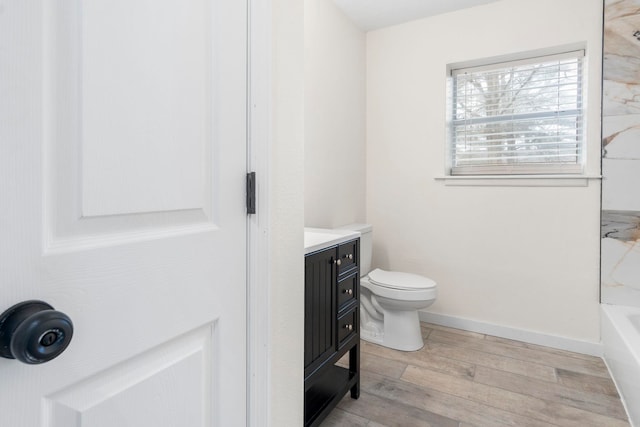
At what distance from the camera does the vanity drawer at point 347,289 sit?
1710 mm

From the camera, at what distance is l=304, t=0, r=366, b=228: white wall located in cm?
233

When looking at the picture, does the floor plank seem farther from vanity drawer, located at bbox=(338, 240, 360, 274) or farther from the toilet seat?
vanity drawer, located at bbox=(338, 240, 360, 274)

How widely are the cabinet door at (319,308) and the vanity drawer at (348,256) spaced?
9cm

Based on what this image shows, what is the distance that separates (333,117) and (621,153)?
6.10ft

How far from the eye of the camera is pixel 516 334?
2557 millimetres

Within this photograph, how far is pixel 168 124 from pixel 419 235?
2535 mm

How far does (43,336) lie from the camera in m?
0.43

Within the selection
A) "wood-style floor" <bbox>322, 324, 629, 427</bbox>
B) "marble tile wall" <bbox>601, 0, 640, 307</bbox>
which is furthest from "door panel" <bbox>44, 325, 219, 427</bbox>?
"marble tile wall" <bbox>601, 0, 640, 307</bbox>

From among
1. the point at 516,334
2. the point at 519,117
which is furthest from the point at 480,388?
the point at 519,117

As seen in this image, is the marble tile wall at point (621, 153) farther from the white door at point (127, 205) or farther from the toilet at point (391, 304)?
the white door at point (127, 205)

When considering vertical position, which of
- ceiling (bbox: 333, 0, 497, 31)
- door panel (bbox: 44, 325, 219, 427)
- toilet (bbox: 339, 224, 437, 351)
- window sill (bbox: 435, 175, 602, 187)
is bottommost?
toilet (bbox: 339, 224, 437, 351)

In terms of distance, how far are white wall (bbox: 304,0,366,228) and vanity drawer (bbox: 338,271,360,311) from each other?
613mm

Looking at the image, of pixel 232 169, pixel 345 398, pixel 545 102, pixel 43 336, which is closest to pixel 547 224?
pixel 545 102

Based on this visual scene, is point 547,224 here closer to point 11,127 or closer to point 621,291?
point 621,291
